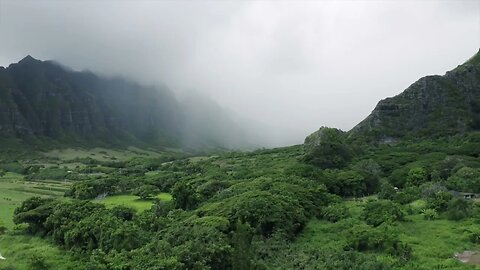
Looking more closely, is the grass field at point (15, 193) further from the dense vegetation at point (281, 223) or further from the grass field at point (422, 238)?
Answer: the grass field at point (422, 238)

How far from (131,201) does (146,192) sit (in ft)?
12.0

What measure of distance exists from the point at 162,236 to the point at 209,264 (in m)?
10.6

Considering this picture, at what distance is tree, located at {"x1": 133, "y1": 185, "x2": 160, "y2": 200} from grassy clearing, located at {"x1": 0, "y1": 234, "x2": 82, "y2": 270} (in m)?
26.2

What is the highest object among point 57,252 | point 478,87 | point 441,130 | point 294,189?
point 478,87

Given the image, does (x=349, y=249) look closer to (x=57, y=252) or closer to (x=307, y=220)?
(x=307, y=220)

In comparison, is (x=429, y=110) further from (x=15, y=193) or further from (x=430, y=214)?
(x=15, y=193)

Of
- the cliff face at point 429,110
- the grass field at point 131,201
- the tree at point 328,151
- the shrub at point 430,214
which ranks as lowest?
the shrub at point 430,214

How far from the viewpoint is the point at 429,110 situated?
139 meters

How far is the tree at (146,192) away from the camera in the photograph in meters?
84.8

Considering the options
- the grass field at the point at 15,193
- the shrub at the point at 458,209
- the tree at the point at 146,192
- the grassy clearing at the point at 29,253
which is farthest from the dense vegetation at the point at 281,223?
the grass field at the point at 15,193

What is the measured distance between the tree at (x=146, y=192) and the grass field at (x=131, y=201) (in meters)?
0.90

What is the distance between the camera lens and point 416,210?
191ft

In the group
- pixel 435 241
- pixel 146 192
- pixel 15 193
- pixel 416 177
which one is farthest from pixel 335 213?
pixel 15 193

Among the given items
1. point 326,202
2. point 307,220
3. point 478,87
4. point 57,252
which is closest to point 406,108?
point 478,87
